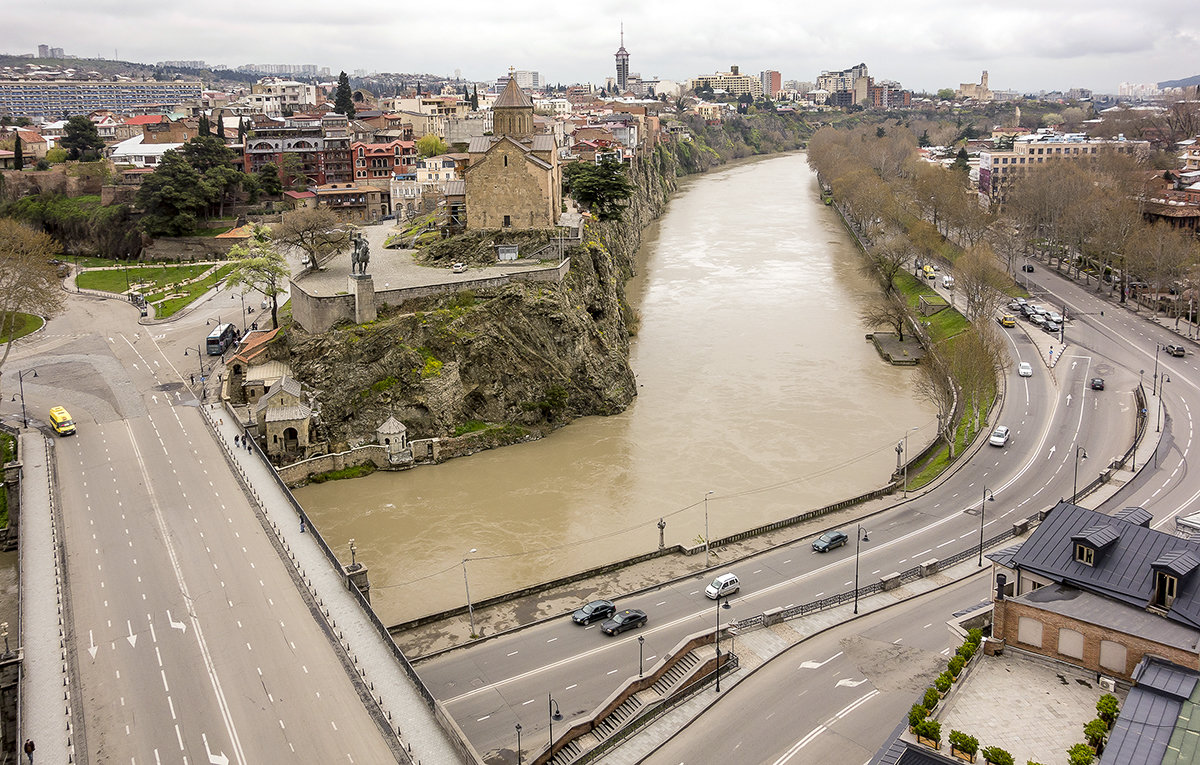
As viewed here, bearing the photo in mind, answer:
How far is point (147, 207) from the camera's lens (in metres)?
77.9

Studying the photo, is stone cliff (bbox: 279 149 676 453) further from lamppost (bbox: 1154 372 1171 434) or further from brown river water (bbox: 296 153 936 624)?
lamppost (bbox: 1154 372 1171 434)

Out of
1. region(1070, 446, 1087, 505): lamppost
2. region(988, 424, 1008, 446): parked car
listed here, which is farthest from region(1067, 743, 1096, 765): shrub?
region(988, 424, 1008, 446): parked car

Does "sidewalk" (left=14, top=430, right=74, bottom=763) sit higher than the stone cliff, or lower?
lower

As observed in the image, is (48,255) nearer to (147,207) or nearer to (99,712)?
(147,207)

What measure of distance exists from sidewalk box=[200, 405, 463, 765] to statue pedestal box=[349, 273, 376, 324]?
1115 centimetres

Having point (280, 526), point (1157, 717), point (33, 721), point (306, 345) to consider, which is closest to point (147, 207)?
point (306, 345)

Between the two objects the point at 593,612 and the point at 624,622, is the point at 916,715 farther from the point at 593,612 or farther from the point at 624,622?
the point at 593,612

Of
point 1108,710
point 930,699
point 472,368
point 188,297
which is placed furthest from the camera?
point 188,297

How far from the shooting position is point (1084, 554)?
68.4 ft

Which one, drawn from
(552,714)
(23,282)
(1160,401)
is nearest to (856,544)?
(552,714)

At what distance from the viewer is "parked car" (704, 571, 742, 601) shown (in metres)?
28.5

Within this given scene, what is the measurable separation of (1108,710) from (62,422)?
39.7 metres

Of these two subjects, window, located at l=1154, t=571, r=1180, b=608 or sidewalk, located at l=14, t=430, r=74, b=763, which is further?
sidewalk, located at l=14, t=430, r=74, b=763

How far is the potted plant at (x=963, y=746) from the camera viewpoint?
16484 millimetres
